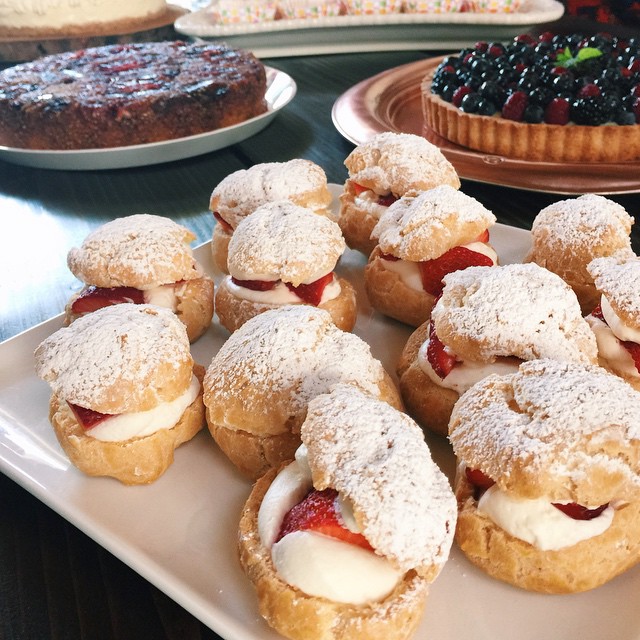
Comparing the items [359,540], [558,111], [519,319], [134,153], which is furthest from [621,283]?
[134,153]

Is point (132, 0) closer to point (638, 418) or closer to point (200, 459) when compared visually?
point (200, 459)

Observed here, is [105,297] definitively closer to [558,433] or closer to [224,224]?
[224,224]

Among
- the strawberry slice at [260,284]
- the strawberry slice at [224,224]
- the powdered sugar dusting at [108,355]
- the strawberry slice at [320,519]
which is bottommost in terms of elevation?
the strawberry slice at [224,224]

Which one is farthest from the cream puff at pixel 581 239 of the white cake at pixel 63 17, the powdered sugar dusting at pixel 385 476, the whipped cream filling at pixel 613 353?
the white cake at pixel 63 17

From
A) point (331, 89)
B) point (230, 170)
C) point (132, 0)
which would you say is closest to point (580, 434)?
point (230, 170)

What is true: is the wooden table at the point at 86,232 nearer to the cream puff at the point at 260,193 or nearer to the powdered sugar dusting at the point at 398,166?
the cream puff at the point at 260,193

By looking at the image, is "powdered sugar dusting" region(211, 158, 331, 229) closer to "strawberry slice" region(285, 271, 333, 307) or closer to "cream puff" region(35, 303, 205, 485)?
"strawberry slice" region(285, 271, 333, 307)
